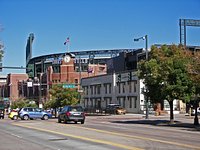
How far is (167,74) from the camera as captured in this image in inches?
1457

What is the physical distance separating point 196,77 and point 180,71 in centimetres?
700

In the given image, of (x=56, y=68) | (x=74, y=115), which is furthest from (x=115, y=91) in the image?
(x=56, y=68)

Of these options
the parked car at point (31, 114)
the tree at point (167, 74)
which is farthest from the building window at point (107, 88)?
the tree at point (167, 74)

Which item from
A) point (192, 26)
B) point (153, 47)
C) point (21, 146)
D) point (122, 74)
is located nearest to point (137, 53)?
point (122, 74)

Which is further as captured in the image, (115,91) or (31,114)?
(115,91)

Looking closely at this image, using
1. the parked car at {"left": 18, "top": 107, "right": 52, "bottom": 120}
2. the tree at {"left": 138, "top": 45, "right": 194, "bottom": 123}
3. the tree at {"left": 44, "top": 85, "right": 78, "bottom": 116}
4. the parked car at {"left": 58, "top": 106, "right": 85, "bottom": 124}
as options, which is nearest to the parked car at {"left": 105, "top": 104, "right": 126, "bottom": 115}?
the tree at {"left": 44, "top": 85, "right": 78, "bottom": 116}

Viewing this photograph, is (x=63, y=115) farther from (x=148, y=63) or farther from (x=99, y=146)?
(x=99, y=146)

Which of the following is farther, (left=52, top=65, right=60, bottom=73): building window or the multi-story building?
(left=52, top=65, right=60, bottom=73): building window

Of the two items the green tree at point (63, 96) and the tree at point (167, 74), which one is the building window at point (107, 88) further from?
the tree at point (167, 74)

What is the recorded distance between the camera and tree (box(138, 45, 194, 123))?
120ft

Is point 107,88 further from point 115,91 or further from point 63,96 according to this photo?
point 63,96

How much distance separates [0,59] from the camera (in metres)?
12.4

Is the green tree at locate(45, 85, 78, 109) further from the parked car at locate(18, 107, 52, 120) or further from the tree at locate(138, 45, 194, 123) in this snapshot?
the tree at locate(138, 45, 194, 123)

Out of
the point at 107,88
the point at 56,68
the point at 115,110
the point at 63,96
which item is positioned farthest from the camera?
the point at 56,68
